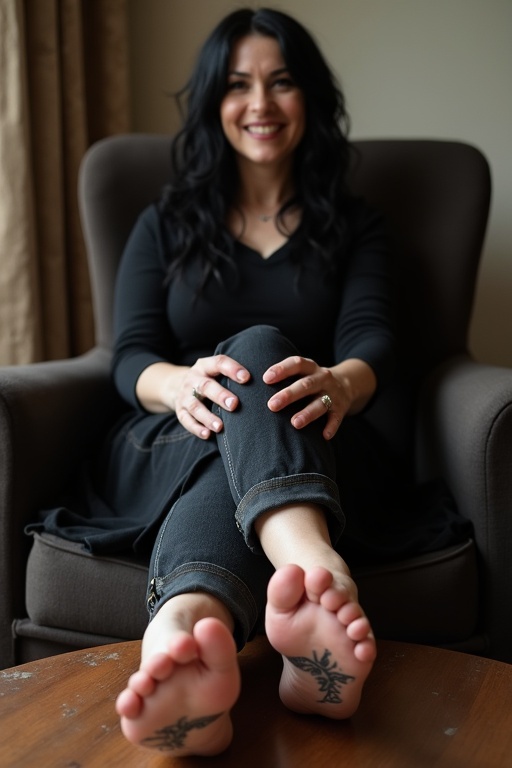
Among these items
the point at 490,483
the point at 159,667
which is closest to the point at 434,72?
the point at 490,483

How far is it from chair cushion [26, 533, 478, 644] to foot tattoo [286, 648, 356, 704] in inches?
14.3

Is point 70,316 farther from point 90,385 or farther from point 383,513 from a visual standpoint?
point 383,513

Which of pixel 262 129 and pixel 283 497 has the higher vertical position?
pixel 262 129

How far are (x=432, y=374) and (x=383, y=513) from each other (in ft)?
1.38

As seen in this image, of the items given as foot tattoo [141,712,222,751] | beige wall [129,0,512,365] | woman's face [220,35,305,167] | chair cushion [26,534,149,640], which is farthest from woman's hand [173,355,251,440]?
beige wall [129,0,512,365]

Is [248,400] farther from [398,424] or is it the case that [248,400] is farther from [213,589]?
[398,424]

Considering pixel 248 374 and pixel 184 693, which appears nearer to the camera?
pixel 184 693

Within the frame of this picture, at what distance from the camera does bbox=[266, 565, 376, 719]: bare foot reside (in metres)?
0.74

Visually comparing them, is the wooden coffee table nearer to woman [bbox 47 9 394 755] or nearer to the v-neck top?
woman [bbox 47 9 394 755]

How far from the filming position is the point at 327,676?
0.76 meters

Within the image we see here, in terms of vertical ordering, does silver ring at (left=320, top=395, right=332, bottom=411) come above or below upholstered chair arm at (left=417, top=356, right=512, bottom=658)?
above

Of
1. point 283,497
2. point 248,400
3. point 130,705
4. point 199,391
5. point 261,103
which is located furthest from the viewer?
point 261,103

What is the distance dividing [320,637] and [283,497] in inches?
7.3

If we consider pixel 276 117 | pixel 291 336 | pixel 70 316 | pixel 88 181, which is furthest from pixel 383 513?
pixel 70 316
